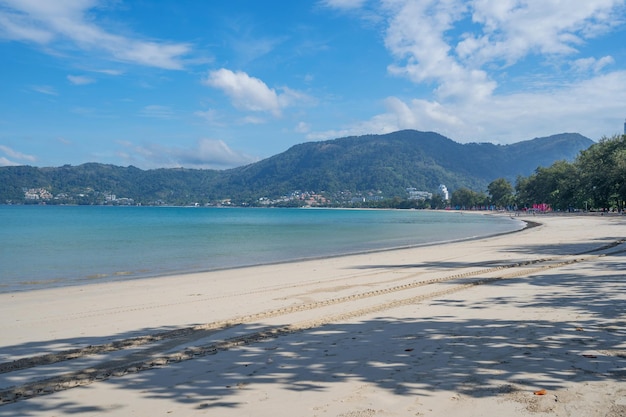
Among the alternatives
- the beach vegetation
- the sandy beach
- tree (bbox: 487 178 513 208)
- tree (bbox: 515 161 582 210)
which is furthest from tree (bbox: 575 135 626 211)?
tree (bbox: 487 178 513 208)

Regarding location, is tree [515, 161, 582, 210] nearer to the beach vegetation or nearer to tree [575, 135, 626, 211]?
the beach vegetation

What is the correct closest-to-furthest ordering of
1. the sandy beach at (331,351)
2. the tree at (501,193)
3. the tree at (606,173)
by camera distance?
the sandy beach at (331,351)
the tree at (606,173)
the tree at (501,193)

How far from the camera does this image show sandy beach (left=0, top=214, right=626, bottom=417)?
4.73m

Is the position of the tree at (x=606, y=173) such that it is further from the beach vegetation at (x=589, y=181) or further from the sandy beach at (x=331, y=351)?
the sandy beach at (x=331, y=351)

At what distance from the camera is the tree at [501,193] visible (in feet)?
523

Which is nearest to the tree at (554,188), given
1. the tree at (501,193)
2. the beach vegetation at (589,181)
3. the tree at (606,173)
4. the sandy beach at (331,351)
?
the beach vegetation at (589,181)

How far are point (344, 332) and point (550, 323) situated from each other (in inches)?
132

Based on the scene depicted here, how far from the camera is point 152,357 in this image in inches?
268

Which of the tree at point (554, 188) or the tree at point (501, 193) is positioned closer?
the tree at point (554, 188)

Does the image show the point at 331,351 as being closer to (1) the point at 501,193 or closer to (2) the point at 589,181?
(2) the point at 589,181

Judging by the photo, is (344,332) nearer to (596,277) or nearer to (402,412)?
(402,412)

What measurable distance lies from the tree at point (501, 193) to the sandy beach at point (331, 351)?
513ft

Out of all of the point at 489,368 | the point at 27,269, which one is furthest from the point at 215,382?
the point at 27,269

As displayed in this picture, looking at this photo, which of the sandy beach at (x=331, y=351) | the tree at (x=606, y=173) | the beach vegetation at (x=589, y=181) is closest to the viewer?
the sandy beach at (x=331, y=351)
